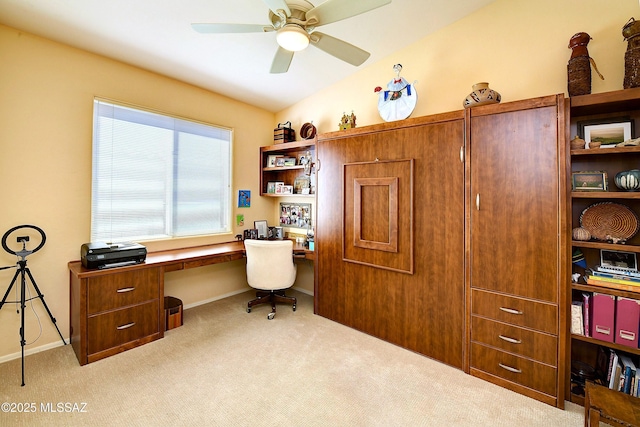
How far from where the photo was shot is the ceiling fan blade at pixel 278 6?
5.16ft

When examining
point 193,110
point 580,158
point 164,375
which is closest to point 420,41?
point 580,158

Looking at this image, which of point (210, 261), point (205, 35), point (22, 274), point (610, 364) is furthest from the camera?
point (210, 261)

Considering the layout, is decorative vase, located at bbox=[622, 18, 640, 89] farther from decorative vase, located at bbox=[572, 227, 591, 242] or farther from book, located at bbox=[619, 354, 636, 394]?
book, located at bbox=[619, 354, 636, 394]

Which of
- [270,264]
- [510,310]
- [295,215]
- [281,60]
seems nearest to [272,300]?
[270,264]

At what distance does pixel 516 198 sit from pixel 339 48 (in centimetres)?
173

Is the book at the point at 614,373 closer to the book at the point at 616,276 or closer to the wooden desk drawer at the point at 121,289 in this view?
the book at the point at 616,276

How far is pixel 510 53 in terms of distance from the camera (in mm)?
2414

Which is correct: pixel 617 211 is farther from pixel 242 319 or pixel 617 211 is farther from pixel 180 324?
pixel 180 324

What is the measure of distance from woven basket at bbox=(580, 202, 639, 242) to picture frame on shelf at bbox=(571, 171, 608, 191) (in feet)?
0.50

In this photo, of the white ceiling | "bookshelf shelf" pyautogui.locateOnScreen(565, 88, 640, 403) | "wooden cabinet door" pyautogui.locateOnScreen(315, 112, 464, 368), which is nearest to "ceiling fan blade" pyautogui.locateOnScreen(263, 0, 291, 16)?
the white ceiling

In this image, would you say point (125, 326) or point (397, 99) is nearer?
point (125, 326)

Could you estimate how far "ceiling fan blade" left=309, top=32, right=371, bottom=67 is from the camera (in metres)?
1.96

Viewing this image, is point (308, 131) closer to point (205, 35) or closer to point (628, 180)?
point (205, 35)

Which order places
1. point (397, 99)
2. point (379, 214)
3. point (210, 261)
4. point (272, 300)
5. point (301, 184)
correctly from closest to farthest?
point (379, 214), point (397, 99), point (210, 261), point (272, 300), point (301, 184)
